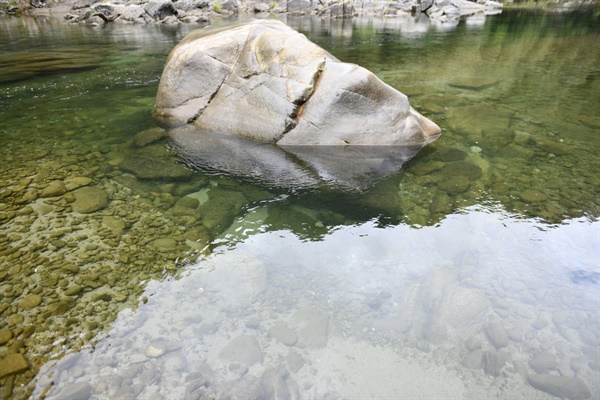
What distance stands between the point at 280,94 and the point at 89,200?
3736mm

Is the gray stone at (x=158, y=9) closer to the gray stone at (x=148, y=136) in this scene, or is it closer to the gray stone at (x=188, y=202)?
the gray stone at (x=148, y=136)

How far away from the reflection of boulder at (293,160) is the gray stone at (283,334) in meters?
2.67

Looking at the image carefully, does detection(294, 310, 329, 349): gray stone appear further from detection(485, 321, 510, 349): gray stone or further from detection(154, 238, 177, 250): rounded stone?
detection(154, 238, 177, 250): rounded stone

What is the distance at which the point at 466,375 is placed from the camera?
3.00 metres

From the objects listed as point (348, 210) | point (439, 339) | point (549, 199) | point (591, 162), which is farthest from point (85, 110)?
point (591, 162)

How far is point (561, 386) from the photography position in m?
2.88

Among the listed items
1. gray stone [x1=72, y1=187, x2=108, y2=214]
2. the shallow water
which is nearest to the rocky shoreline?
the shallow water

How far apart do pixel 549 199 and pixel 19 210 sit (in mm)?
7439

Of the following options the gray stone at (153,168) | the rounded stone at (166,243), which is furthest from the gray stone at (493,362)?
the gray stone at (153,168)

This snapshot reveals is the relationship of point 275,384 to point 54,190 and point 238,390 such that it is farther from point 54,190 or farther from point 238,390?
point 54,190

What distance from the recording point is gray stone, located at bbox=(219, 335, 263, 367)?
3.07 metres

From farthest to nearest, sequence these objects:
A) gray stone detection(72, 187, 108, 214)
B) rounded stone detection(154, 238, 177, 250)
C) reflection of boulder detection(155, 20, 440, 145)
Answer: reflection of boulder detection(155, 20, 440, 145), gray stone detection(72, 187, 108, 214), rounded stone detection(154, 238, 177, 250)

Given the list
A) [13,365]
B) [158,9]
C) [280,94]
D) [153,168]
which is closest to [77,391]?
[13,365]

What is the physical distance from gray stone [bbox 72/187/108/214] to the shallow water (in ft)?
0.25
